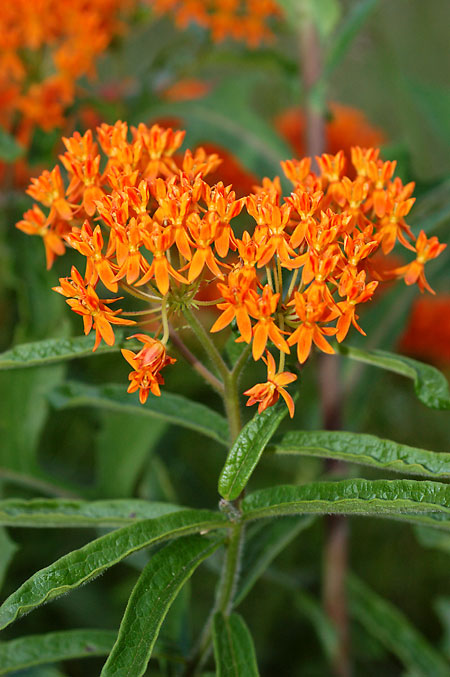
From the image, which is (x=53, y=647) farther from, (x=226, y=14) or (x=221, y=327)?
(x=226, y=14)

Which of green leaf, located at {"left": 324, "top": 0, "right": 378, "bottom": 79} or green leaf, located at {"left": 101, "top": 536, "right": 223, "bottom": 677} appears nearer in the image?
green leaf, located at {"left": 101, "top": 536, "right": 223, "bottom": 677}

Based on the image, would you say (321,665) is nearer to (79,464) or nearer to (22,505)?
(79,464)

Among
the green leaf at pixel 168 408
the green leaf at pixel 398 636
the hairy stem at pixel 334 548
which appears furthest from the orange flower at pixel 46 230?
the green leaf at pixel 398 636

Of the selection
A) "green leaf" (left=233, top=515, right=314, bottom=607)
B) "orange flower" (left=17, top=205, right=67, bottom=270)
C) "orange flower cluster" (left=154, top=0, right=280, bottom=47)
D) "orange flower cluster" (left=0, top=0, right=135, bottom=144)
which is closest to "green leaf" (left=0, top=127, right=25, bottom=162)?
"orange flower cluster" (left=0, top=0, right=135, bottom=144)

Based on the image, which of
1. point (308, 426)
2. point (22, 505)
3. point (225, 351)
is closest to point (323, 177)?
point (225, 351)

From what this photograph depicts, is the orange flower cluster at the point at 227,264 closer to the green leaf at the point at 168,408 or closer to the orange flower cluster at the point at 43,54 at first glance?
the green leaf at the point at 168,408

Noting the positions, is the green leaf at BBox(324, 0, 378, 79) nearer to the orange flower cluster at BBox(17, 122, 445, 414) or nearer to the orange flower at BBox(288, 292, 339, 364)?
the orange flower cluster at BBox(17, 122, 445, 414)
